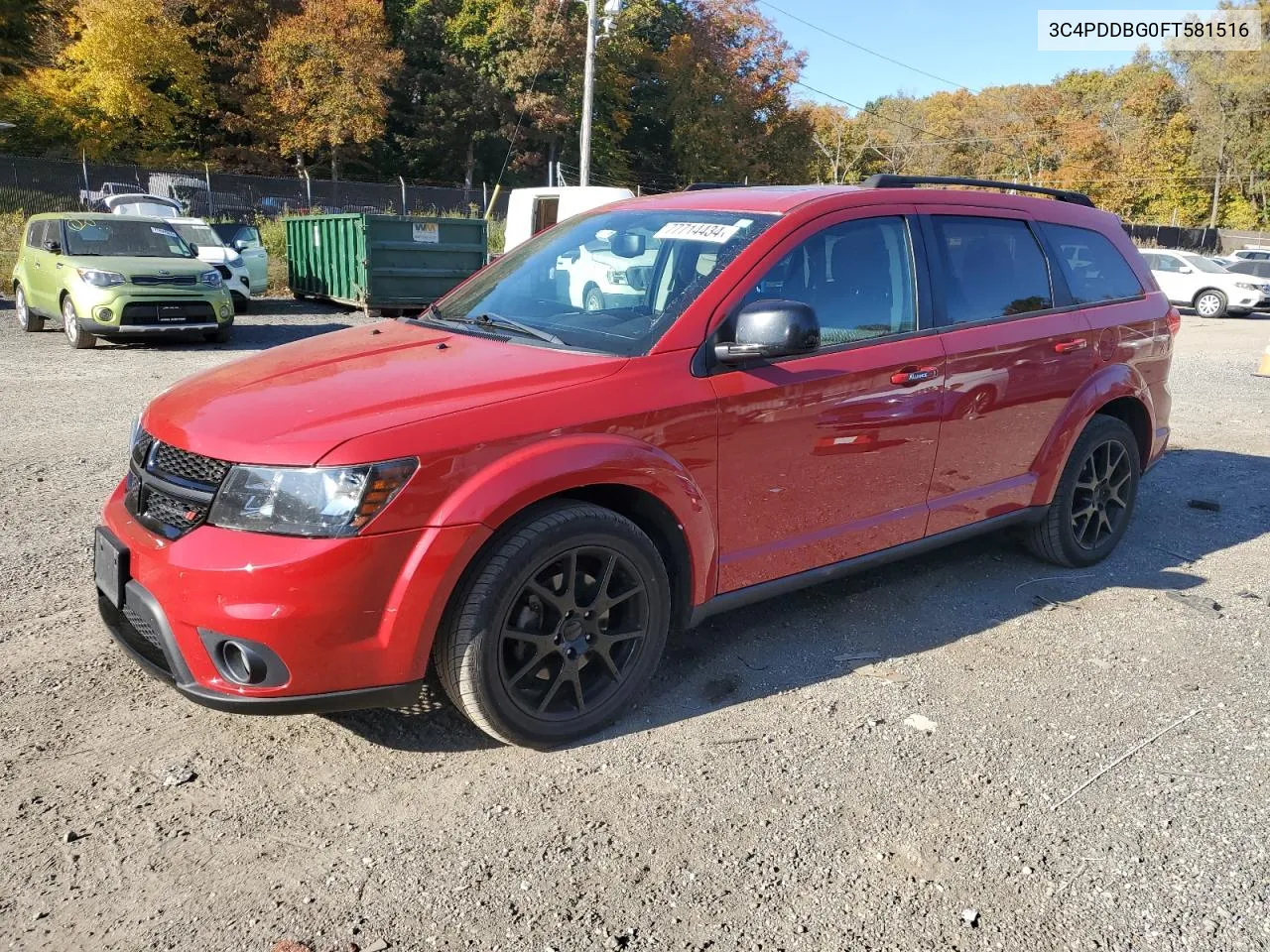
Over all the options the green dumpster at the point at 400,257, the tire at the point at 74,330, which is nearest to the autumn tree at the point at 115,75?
the green dumpster at the point at 400,257

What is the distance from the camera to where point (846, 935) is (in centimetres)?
240

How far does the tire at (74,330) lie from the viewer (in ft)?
39.2

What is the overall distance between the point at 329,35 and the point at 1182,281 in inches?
1293

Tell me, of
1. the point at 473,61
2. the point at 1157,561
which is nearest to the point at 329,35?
the point at 473,61

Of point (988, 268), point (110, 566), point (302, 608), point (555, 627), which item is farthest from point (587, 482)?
point (988, 268)

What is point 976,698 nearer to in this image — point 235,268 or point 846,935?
point 846,935

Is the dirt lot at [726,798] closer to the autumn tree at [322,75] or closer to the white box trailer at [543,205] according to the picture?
the white box trailer at [543,205]

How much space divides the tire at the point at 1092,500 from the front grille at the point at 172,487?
3.74 metres

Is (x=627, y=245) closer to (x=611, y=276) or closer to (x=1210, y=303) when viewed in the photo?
(x=611, y=276)

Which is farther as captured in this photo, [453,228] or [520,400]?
[453,228]

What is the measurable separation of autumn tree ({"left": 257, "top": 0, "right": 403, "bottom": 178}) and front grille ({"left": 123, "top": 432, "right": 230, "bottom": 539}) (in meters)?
40.7

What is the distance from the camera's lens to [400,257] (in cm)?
1639

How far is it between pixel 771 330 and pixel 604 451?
2.25 ft

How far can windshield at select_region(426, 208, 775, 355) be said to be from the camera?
136 inches
